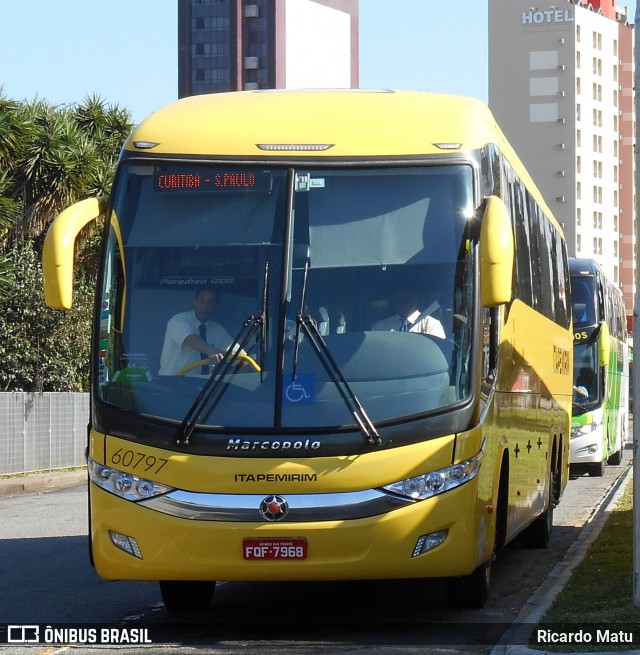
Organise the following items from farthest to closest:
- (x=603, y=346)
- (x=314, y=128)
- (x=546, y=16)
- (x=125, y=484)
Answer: (x=546, y=16)
(x=603, y=346)
(x=314, y=128)
(x=125, y=484)

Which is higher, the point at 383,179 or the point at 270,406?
the point at 383,179

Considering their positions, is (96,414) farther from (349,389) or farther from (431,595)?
(431,595)

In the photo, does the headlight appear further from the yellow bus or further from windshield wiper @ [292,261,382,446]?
windshield wiper @ [292,261,382,446]

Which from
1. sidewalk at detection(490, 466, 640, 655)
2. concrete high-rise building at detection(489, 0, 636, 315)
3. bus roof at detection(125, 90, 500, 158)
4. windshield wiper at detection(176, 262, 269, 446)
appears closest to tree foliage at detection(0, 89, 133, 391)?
sidewalk at detection(490, 466, 640, 655)

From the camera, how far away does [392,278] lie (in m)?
8.68

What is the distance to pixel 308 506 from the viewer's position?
26.5ft

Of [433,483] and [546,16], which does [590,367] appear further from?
[546,16]

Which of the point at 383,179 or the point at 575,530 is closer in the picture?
the point at 383,179

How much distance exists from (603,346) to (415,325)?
694 inches

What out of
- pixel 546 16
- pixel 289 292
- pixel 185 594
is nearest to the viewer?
pixel 289 292

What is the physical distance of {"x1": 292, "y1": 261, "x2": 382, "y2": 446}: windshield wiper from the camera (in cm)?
815

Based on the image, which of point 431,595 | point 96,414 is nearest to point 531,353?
point 431,595

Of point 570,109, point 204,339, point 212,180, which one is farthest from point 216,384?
point 570,109

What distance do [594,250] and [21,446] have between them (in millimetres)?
85804
